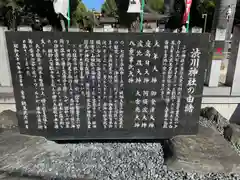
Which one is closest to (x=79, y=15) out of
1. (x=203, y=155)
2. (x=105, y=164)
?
(x=105, y=164)

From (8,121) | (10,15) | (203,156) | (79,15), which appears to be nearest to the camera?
(203,156)

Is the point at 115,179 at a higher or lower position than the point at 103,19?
lower

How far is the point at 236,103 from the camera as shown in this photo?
5828 mm

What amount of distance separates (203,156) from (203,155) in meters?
0.03

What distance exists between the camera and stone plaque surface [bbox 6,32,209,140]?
13.0 ft

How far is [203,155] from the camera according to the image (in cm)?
408

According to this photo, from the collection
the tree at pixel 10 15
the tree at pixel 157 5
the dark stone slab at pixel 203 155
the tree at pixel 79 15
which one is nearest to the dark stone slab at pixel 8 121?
the tree at pixel 10 15

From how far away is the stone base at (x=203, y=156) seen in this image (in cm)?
389

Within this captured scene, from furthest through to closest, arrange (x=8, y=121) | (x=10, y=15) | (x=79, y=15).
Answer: (x=79, y=15) → (x=10, y=15) → (x=8, y=121)

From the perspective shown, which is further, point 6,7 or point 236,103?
point 6,7

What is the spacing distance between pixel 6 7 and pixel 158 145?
24.9 feet

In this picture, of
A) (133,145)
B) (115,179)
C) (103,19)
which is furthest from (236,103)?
(103,19)

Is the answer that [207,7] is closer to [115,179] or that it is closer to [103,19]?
[103,19]

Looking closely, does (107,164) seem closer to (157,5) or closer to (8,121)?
(8,121)
